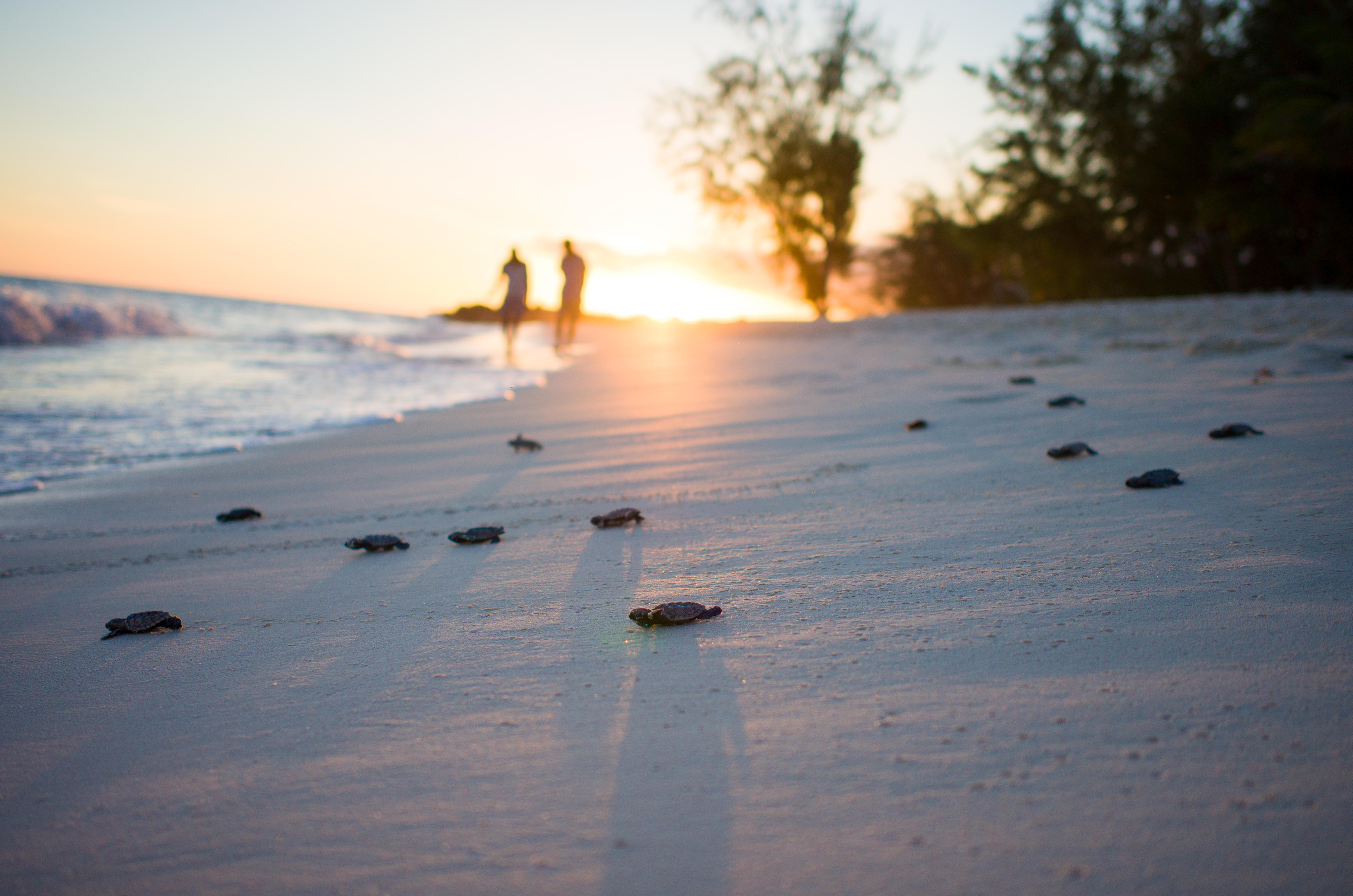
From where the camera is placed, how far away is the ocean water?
4980 millimetres

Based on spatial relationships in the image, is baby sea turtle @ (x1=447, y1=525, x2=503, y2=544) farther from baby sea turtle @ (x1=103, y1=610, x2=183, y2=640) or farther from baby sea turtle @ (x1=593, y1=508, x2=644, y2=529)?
baby sea turtle @ (x1=103, y1=610, x2=183, y2=640)

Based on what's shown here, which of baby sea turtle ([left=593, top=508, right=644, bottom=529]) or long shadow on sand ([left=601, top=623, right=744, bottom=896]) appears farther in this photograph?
baby sea turtle ([left=593, top=508, right=644, bottom=529])

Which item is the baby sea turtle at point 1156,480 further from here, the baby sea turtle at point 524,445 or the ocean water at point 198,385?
the ocean water at point 198,385

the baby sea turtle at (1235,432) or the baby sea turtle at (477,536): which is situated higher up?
the baby sea turtle at (1235,432)

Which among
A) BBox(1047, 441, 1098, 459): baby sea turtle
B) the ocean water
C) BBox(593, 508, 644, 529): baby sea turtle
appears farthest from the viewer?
the ocean water

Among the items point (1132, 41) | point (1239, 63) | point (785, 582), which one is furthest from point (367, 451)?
point (1132, 41)

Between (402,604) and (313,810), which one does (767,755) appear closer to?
(313,810)

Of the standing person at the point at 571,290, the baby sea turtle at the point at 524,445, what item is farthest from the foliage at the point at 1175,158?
the baby sea turtle at the point at 524,445

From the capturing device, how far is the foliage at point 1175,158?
1460cm

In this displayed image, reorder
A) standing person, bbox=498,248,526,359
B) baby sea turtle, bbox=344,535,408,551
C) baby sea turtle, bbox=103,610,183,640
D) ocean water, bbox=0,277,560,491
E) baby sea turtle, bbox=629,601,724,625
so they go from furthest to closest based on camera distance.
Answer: standing person, bbox=498,248,526,359
ocean water, bbox=0,277,560,491
baby sea turtle, bbox=344,535,408,551
baby sea turtle, bbox=103,610,183,640
baby sea turtle, bbox=629,601,724,625

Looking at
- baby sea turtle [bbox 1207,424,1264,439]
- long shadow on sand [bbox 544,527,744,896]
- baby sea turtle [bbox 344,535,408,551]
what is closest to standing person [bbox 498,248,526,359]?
baby sea turtle [bbox 344,535,408,551]

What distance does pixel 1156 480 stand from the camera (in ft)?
8.57

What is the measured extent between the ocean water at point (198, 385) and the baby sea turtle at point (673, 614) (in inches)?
149

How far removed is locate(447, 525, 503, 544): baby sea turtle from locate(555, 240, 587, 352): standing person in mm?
10563
